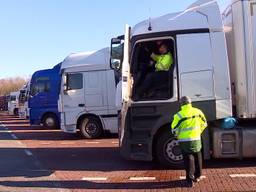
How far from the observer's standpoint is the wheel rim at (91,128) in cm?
2000

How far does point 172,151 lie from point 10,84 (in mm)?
102090

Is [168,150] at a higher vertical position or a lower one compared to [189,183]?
higher

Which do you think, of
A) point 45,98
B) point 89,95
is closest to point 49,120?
point 45,98

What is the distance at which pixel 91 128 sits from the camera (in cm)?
2008

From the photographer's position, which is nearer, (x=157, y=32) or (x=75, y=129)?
(x=157, y=32)

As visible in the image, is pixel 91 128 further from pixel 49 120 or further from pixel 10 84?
pixel 10 84

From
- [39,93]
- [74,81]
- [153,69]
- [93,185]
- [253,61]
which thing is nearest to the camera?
[93,185]

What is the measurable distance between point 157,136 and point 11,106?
46.8 meters

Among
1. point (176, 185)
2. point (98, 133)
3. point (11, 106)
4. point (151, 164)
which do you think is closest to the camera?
point (176, 185)

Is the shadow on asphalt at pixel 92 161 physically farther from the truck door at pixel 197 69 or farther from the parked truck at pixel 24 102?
the parked truck at pixel 24 102

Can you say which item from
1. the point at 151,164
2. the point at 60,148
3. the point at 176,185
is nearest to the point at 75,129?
the point at 60,148

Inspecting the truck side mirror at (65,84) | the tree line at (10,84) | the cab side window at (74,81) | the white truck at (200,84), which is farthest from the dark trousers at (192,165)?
the tree line at (10,84)

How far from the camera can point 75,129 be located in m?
20.1

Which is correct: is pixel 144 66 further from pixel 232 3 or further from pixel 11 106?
pixel 11 106
